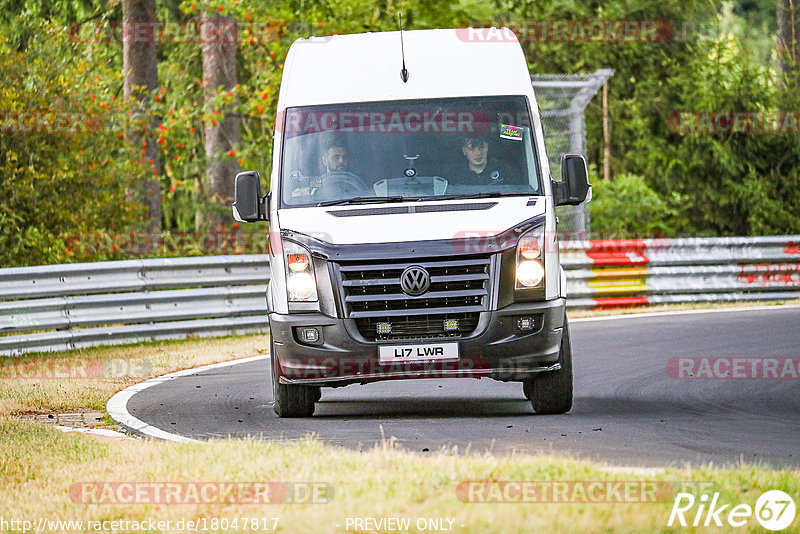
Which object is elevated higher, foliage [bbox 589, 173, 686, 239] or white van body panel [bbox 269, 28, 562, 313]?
white van body panel [bbox 269, 28, 562, 313]

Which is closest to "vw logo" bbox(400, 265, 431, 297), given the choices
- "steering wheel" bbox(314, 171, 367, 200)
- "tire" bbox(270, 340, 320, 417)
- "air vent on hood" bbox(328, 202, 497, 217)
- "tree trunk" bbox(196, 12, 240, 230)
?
"air vent on hood" bbox(328, 202, 497, 217)

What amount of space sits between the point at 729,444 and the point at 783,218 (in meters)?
22.9

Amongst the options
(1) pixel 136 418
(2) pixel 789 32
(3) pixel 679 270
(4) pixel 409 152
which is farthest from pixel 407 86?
(2) pixel 789 32

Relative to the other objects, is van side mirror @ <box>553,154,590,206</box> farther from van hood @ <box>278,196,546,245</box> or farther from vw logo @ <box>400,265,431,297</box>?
vw logo @ <box>400,265,431,297</box>

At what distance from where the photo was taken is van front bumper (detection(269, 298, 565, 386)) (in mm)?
9781

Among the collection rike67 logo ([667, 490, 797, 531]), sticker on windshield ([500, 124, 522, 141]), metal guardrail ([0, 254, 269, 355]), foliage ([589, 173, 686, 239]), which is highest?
sticker on windshield ([500, 124, 522, 141])

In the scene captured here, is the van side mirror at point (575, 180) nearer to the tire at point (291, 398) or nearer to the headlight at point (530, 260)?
the headlight at point (530, 260)

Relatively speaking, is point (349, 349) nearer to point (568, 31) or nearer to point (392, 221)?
point (392, 221)

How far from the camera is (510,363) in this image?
9.86 meters

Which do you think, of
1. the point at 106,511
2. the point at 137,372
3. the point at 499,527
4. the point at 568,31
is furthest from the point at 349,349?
the point at 568,31

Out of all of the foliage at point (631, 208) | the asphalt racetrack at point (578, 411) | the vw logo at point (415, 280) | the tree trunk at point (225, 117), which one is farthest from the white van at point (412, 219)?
the foliage at point (631, 208)

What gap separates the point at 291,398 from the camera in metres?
10.5

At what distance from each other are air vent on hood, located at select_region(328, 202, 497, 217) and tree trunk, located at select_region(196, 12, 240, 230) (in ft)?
61.0

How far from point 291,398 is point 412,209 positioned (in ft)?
5.65
